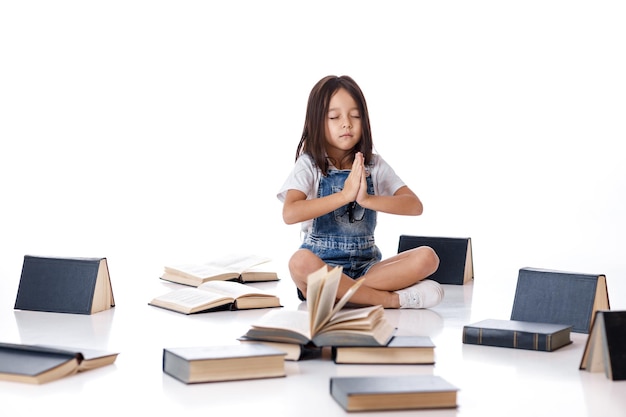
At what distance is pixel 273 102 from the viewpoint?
8586 millimetres

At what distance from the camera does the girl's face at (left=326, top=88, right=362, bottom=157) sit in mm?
4234

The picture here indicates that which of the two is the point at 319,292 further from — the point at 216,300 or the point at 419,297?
the point at 419,297

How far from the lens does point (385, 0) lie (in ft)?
27.9

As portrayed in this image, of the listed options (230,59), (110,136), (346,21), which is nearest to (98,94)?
(110,136)

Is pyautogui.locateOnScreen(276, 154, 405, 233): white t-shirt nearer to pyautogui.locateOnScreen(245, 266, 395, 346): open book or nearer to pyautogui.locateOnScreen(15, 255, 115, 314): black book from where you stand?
pyautogui.locateOnScreen(15, 255, 115, 314): black book

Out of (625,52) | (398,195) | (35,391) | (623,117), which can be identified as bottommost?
(35,391)

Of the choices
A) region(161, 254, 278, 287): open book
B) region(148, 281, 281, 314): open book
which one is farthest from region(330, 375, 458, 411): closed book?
region(161, 254, 278, 287): open book

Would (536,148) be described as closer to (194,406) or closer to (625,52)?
(625,52)

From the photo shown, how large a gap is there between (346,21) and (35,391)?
629cm

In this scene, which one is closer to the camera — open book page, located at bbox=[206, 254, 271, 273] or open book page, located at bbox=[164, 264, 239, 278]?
open book page, located at bbox=[164, 264, 239, 278]

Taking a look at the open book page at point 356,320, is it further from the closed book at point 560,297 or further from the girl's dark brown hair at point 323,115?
the girl's dark brown hair at point 323,115

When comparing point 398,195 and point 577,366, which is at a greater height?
point 398,195

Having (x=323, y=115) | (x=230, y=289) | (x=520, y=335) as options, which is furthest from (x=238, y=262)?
(x=520, y=335)

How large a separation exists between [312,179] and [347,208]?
0.68 ft
